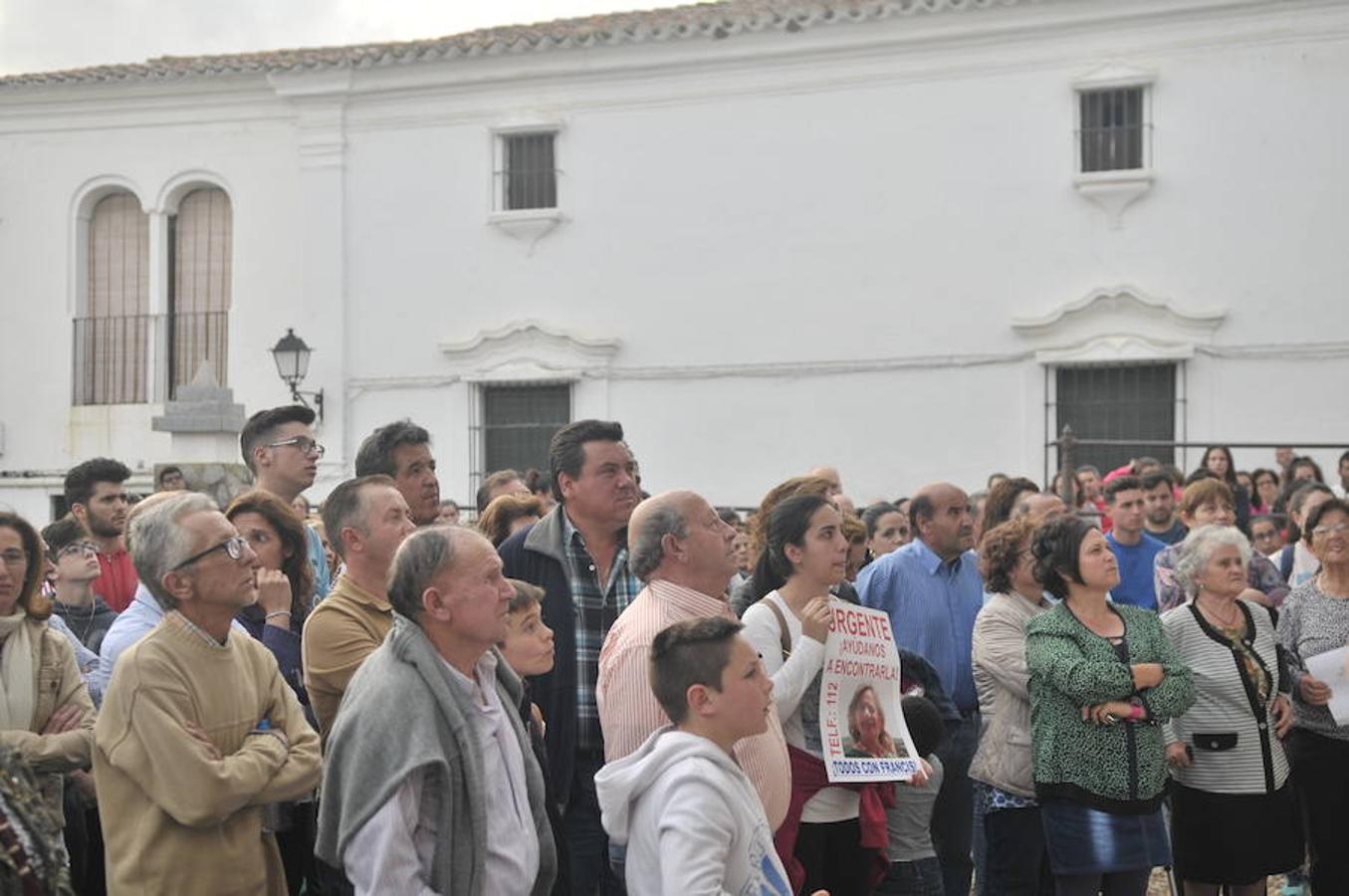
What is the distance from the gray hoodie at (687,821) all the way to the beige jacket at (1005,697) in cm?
249

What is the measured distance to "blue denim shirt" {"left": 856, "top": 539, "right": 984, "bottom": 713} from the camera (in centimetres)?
736

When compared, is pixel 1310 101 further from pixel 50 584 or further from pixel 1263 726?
pixel 50 584

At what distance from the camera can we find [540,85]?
790 inches

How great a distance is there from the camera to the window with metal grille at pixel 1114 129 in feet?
57.8

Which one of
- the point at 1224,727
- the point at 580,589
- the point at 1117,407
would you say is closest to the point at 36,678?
the point at 580,589

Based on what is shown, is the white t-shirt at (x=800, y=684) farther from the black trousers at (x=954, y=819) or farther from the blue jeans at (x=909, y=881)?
the black trousers at (x=954, y=819)

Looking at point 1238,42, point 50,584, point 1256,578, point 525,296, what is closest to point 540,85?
point 525,296

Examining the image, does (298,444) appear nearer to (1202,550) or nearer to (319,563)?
(319,563)

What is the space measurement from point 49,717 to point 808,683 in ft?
8.09

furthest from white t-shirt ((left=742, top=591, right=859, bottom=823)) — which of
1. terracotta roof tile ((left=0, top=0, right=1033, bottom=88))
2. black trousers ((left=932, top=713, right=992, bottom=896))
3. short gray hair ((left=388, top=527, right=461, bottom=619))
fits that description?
terracotta roof tile ((left=0, top=0, right=1033, bottom=88))

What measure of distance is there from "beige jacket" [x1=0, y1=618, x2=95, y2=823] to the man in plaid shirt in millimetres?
1460

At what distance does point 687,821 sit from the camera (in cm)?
405

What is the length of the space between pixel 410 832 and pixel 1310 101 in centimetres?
1546

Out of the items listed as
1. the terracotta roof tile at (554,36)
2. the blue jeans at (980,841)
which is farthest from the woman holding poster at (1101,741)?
the terracotta roof tile at (554,36)
